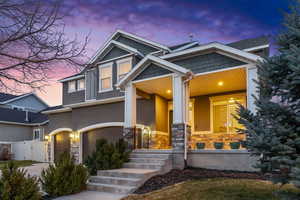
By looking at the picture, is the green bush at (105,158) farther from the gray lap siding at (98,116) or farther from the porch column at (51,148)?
the porch column at (51,148)

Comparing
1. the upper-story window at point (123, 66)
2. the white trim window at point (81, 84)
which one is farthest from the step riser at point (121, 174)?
the white trim window at point (81, 84)

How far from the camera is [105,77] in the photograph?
48.3 ft

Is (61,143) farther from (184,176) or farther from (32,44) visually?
(32,44)

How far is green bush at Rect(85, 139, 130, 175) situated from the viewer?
8.52 m

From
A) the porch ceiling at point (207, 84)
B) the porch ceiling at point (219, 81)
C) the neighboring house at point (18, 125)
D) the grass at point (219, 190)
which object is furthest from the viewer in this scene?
the neighboring house at point (18, 125)

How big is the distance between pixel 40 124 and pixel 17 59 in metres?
19.0

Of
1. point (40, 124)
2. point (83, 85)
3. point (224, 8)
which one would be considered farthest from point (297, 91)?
point (40, 124)

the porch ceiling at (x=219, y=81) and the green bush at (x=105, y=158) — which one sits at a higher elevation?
the porch ceiling at (x=219, y=81)

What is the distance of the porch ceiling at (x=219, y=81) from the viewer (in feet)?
31.7

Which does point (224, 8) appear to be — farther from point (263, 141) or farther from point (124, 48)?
point (263, 141)

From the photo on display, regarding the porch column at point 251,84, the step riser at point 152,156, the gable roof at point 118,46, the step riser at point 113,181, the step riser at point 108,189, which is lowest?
the step riser at point 108,189

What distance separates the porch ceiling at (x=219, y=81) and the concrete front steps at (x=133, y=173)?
130 inches

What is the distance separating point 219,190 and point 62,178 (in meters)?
3.97

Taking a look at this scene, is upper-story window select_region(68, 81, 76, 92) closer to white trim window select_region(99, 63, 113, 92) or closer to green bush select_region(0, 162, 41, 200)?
white trim window select_region(99, 63, 113, 92)
